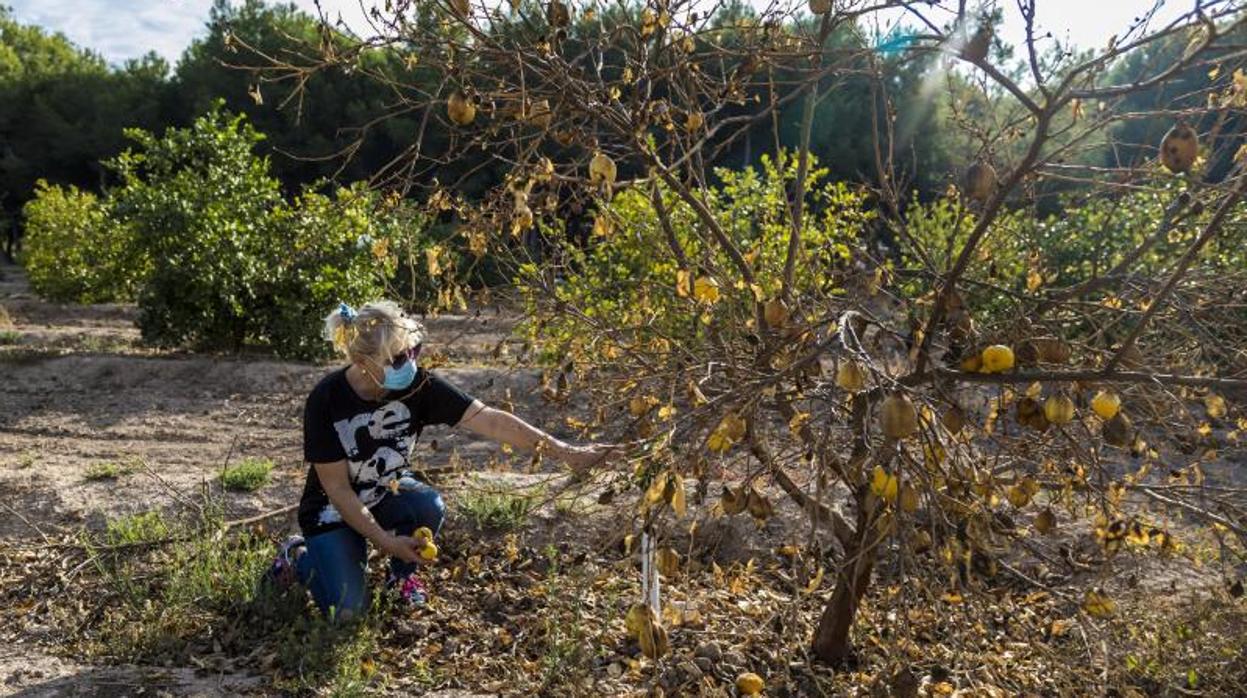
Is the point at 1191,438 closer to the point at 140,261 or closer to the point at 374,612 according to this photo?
the point at 374,612

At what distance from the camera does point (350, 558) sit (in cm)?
324

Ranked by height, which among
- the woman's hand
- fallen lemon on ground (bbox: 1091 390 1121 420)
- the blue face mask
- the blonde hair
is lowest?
the woman's hand

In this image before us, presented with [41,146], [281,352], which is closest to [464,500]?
[281,352]

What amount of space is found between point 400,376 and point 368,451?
284 millimetres

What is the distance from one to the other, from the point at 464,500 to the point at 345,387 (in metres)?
0.87

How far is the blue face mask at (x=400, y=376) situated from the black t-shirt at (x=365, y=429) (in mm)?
A: 41

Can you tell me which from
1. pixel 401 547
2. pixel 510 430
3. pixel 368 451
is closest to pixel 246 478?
pixel 368 451

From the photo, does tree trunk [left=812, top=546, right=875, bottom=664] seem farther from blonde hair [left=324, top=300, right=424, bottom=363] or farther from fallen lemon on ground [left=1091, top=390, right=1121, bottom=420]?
blonde hair [left=324, top=300, right=424, bottom=363]

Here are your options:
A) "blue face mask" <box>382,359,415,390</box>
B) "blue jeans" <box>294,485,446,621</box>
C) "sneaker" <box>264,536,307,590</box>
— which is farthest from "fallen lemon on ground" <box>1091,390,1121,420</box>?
"sneaker" <box>264,536,307,590</box>

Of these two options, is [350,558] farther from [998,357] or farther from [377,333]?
[998,357]

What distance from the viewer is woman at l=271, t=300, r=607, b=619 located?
10.3 ft

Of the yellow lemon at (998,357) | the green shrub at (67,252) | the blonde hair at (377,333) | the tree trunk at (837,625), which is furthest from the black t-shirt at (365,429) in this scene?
the green shrub at (67,252)

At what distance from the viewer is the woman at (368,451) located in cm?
314

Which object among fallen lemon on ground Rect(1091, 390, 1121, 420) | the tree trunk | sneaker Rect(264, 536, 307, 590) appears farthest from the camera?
sneaker Rect(264, 536, 307, 590)
